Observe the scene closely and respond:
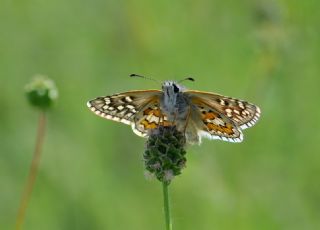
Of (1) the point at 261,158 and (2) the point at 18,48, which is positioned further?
(2) the point at 18,48

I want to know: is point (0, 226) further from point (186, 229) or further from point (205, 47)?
point (205, 47)

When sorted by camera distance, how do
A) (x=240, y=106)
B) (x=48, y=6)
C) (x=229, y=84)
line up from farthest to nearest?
(x=48, y=6), (x=229, y=84), (x=240, y=106)

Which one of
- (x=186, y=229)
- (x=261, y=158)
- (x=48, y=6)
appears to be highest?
(x=48, y=6)

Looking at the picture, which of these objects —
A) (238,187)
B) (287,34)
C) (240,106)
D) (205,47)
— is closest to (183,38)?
(205,47)

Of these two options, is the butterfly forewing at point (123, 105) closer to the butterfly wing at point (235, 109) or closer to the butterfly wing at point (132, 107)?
the butterfly wing at point (132, 107)

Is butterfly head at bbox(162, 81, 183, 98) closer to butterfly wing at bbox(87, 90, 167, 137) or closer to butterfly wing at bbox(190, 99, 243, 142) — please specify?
butterfly wing at bbox(87, 90, 167, 137)

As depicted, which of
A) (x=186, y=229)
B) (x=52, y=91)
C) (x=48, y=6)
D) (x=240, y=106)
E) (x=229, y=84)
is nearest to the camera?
(x=240, y=106)

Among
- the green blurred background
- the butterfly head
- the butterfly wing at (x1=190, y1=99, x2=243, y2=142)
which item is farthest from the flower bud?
the green blurred background
